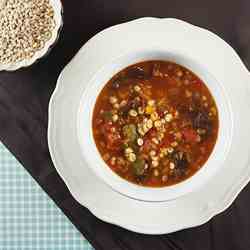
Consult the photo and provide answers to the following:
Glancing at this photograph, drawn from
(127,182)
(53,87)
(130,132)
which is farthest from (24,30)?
(127,182)

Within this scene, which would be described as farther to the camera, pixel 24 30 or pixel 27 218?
pixel 27 218

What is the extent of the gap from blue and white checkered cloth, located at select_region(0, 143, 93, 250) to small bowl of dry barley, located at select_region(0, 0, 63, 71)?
0.32 m

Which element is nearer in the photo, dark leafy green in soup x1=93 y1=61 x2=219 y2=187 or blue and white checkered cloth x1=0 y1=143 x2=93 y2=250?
dark leafy green in soup x1=93 y1=61 x2=219 y2=187

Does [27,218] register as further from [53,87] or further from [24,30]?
[24,30]

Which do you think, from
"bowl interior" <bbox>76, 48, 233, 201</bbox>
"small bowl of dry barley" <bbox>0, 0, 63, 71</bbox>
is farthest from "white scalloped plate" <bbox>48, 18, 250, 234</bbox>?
"small bowl of dry barley" <bbox>0, 0, 63, 71</bbox>

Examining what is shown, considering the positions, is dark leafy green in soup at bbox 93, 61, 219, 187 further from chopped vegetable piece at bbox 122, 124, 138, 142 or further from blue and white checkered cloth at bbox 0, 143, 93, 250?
blue and white checkered cloth at bbox 0, 143, 93, 250

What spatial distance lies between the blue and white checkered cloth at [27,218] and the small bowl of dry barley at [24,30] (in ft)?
1.05

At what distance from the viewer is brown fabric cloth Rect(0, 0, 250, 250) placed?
214cm

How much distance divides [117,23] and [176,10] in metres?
0.21

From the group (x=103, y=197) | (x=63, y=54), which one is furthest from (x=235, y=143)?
(x=63, y=54)

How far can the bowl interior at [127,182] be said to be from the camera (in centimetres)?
202

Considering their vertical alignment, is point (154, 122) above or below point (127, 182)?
above

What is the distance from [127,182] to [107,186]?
7 centimetres

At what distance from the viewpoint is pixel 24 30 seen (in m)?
2.12
